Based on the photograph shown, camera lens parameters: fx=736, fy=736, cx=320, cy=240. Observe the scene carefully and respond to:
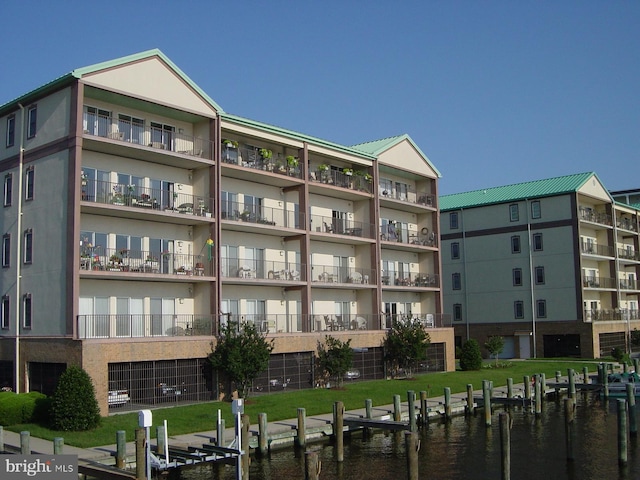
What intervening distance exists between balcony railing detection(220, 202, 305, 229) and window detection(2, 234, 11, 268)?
1112 centimetres

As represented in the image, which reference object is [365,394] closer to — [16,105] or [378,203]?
[378,203]

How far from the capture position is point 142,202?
37.0 m

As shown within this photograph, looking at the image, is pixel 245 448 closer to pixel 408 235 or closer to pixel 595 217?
pixel 408 235

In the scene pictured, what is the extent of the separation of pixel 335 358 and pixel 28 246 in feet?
58.3

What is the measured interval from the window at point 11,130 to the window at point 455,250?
4584cm

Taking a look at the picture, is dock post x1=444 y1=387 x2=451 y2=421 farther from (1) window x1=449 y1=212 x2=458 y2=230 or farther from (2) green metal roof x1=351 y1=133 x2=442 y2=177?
(1) window x1=449 y1=212 x2=458 y2=230

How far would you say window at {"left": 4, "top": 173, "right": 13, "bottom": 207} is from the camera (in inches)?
1515

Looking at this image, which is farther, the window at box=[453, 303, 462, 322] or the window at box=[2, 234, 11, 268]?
the window at box=[453, 303, 462, 322]

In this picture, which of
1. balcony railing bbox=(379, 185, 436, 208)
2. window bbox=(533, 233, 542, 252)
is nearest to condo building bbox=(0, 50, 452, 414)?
balcony railing bbox=(379, 185, 436, 208)

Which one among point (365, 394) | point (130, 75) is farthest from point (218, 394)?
point (130, 75)

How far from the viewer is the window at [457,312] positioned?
72.8 m

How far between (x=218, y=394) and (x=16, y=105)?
59.6ft

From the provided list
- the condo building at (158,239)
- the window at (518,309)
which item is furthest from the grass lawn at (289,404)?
the window at (518,309)

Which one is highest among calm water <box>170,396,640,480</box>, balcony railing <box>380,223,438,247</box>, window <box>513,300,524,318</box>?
balcony railing <box>380,223,438,247</box>
